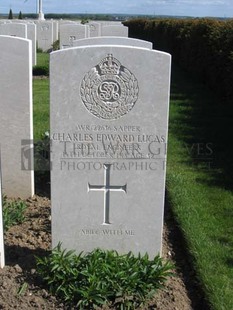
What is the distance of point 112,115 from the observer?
336 centimetres

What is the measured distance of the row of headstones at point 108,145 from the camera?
327 cm

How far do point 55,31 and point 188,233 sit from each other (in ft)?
70.5

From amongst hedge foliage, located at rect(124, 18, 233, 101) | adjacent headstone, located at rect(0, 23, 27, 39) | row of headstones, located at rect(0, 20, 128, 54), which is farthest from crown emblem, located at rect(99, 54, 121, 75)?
adjacent headstone, located at rect(0, 23, 27, 39)

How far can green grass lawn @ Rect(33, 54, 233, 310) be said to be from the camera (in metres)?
3.84

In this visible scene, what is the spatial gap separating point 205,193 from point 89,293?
2467 mm

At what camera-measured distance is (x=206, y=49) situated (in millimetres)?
11930

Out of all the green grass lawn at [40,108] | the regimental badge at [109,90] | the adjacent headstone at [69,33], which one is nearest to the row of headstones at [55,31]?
the adjacent headstone at [69,33]

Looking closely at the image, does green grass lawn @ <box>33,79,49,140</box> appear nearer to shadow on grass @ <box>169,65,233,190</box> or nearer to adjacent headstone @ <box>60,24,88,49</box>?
shadow on grass @ <box>169,65,233,190</box>

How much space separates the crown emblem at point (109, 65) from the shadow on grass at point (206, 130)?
8.92 ft

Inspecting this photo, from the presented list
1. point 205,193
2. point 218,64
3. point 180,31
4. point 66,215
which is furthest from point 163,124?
point 180,31

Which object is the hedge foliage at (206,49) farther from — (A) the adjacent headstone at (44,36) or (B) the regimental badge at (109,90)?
(B) the regimental badge at (109,90)

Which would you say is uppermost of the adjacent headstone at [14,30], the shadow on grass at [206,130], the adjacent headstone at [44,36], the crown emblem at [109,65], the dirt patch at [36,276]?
the crown emblem at [109,65]

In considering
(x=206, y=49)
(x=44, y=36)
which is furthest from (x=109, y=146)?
(x=44, y=36)

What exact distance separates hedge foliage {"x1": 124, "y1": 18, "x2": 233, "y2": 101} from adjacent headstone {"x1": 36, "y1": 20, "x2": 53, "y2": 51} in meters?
5.35
